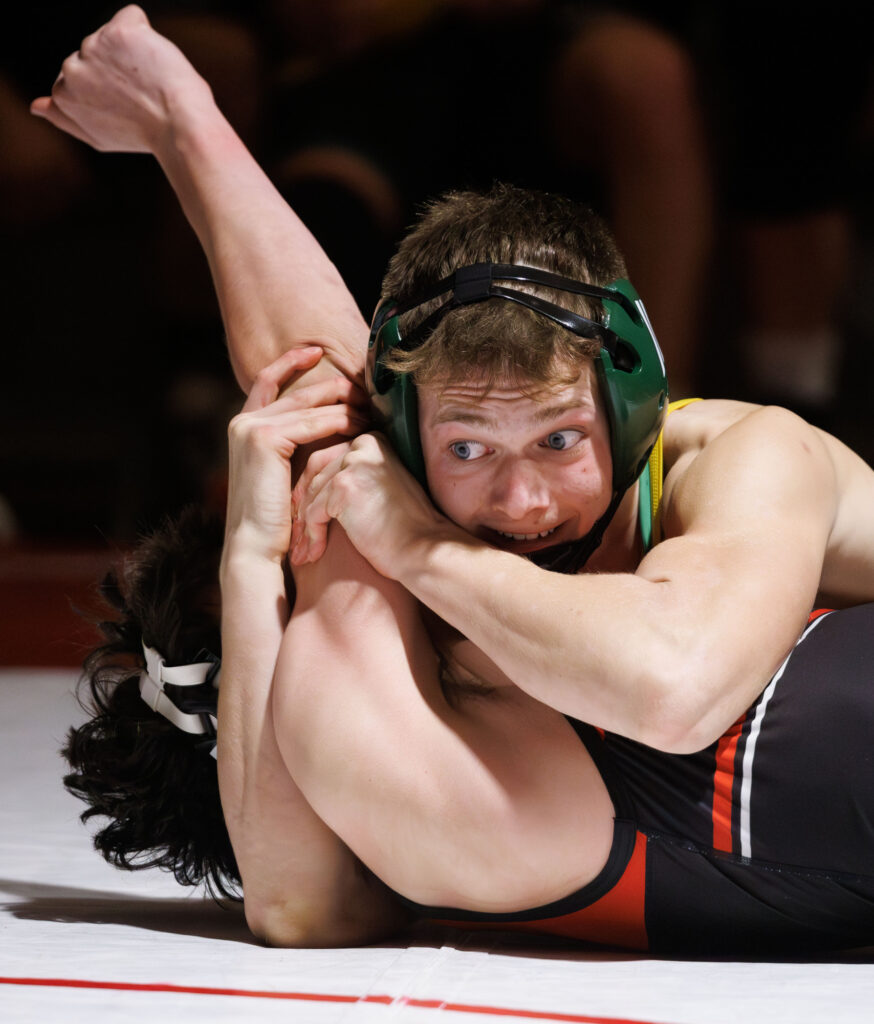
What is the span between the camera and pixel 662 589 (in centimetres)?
124

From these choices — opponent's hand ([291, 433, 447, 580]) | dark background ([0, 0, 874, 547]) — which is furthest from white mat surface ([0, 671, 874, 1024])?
dark background ([0, 0, 874, 547])

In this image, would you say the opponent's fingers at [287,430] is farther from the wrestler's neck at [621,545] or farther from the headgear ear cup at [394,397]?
the wrestler's neck at [621,545]

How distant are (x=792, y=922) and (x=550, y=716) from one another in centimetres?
33

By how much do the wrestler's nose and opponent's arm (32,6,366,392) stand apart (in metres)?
0.40

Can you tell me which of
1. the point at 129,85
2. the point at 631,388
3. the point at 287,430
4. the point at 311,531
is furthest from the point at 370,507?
the point at 129,85

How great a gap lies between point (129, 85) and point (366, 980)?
1.65m

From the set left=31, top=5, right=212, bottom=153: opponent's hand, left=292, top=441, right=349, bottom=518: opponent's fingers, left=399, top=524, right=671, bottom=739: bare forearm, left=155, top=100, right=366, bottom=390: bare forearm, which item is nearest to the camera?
left=399, top=524, right=671, bottom=739: bare forearm

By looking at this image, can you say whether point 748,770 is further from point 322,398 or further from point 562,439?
point 322,398

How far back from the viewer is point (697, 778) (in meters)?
1.33

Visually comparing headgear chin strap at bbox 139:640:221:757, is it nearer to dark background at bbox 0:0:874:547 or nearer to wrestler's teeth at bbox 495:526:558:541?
wrestler's teeth at bbox 495:526:558:541

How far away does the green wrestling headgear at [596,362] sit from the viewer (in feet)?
4.53

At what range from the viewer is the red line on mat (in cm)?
106

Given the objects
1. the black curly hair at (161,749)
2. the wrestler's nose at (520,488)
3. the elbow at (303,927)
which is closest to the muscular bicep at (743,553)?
the wrestler's nose at (520,488)

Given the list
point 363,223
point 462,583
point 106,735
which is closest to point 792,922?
point 462,583
